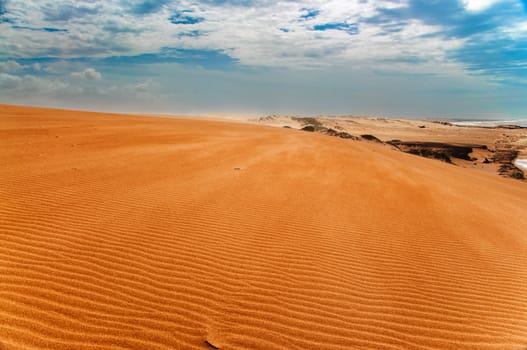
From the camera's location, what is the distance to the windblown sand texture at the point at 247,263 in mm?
3201

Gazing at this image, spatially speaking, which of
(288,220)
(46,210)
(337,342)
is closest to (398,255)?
(288,220)

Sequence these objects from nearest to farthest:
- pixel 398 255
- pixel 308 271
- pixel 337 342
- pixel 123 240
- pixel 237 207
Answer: pixel 337 342, pixel 308 271, pixel 123 240, pixel 398 255, pixel 237 207

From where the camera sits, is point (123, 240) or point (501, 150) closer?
point (123, 240)

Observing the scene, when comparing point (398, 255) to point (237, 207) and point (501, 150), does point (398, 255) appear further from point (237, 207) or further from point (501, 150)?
point (501, 150)

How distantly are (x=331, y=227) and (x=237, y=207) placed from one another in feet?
5.97

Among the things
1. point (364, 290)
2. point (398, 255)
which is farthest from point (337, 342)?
point (398, 255)

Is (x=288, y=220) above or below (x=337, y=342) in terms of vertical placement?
above

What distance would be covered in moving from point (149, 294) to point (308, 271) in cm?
193

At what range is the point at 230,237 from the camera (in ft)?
16.9

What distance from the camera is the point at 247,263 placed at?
14.5 ft

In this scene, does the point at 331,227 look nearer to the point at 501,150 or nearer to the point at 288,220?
the point at 288,220

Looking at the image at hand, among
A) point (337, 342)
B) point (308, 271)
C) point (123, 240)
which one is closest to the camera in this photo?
point (337, 342)

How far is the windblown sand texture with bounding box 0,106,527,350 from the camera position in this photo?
3201 mm

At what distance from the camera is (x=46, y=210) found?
5492mm
